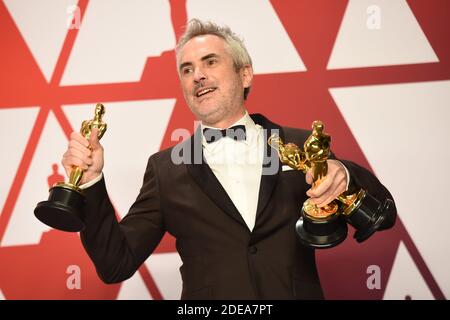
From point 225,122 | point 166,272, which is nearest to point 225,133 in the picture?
point 225,122

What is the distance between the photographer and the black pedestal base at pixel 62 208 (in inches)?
50.0

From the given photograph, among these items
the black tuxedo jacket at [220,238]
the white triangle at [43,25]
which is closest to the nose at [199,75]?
the black tuxedo jacket at [220,238]

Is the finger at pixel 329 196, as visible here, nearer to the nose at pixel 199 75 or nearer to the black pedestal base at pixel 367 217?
the black pedestal base at pixel 367 217

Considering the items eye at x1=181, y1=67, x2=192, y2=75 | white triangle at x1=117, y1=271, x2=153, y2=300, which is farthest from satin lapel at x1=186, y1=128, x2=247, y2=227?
white triangle at x1=117, y1=271, x2=153, y2=300

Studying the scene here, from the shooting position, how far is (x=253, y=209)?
172cm

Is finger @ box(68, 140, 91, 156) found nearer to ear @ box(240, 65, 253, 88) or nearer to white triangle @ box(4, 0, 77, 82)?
ear @ box(240, 65, 253, 88)

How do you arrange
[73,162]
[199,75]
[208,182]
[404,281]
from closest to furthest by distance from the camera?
[73,162]
[208,182]
[199,75]
[404,281]

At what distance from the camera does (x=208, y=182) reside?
5.65 ft

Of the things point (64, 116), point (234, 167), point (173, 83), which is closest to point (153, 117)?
point (173, 83)

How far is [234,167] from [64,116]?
1123 millimetres

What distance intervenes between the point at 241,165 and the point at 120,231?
0.47 metres

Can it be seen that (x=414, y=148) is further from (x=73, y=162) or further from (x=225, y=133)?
(x=73, y=162)

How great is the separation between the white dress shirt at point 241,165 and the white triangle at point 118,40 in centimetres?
81
